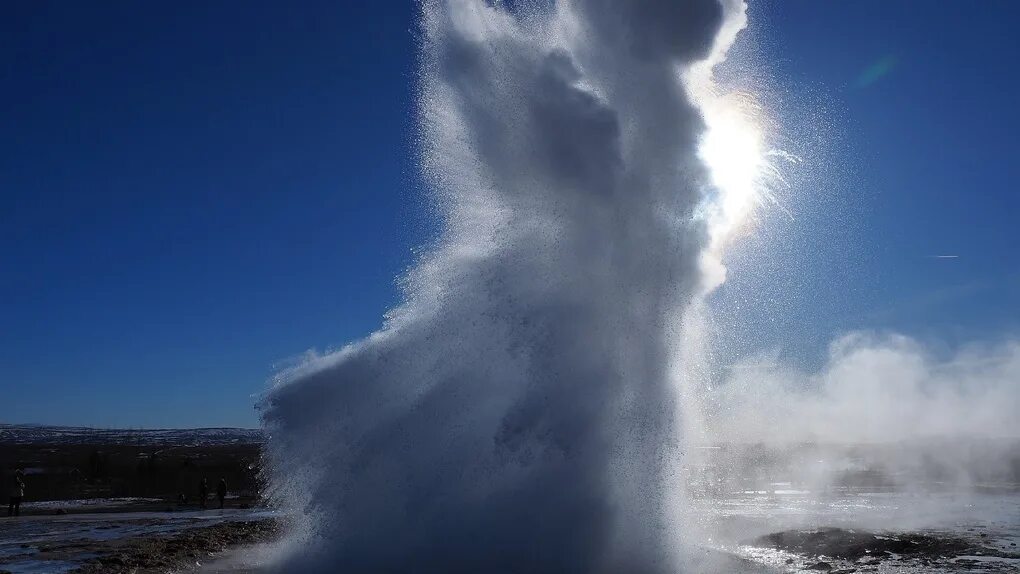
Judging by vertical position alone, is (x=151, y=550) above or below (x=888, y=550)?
above

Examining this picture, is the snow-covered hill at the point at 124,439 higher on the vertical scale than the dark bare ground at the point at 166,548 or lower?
higher

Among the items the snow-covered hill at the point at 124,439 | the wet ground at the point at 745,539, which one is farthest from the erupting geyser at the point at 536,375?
the snow-covered hill at the point at 124,439

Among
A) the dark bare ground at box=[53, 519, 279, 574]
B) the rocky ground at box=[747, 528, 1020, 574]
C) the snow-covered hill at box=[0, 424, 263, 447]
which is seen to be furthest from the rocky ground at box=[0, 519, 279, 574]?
the snow-covered hill at box=[0, 424, 263, 447]

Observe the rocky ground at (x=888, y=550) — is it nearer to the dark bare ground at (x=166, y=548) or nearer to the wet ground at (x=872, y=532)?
the wet ground at (x=872, y=532)

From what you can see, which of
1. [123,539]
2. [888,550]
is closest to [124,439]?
[123,539]

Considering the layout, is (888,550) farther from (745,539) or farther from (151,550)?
(151,550)

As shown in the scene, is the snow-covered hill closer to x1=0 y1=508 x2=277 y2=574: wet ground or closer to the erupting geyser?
x1=0 y1=508 x2=277 y2=574: wet ground

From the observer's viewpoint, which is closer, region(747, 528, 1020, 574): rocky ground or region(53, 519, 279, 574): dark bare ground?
region(747, 528, 1020, 574): rocky ground

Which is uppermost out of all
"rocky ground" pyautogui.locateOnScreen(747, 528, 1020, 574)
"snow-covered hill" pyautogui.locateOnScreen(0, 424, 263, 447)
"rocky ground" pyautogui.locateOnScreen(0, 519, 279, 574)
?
"snow-covered hill" pyautogui.locateOnScreen(0, 424, 263, 447)

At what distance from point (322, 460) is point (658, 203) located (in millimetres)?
8451

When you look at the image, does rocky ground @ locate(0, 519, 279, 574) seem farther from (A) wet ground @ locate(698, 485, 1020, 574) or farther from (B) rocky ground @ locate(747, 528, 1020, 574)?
(B) rocky ground @ locate(747, 528, 1020, 574)

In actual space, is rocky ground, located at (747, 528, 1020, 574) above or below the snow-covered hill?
below

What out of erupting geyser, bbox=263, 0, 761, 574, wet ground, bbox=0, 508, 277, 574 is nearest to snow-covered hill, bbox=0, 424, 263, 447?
wet ground, bbox=0, 508, 277, 574

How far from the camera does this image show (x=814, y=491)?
3228 centimetres
